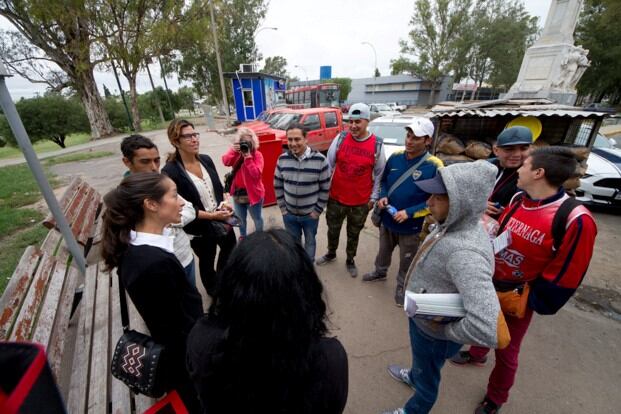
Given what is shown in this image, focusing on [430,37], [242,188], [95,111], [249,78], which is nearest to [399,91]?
[430,37]

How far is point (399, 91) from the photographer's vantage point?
50062 millimetres

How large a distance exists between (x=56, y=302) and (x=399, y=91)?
186ft

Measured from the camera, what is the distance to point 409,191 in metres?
2.66

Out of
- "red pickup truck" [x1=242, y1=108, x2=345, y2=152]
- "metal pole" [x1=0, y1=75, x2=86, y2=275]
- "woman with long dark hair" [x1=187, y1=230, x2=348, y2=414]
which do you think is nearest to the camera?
"woman with long dark hair" [x1=187, y1=230, x2=348, y2=414]

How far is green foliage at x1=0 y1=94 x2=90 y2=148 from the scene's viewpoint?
2059cm

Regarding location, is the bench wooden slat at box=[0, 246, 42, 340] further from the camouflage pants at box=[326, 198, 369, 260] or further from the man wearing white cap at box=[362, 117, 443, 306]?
the man wearing white cap at box=[362, 117, 443, 306]

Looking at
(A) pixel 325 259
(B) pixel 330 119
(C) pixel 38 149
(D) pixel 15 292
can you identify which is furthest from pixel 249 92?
(D) pixel 15 292

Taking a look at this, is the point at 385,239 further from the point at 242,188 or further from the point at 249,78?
the point at 249,78

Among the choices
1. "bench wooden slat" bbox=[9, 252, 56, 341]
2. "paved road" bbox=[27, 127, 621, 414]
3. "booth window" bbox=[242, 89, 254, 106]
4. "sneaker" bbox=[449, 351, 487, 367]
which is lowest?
"paved road" bbox=[27, 127, 621, 414]

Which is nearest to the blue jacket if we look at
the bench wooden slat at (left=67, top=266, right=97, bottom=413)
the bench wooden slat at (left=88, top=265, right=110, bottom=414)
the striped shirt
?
the striped shirt

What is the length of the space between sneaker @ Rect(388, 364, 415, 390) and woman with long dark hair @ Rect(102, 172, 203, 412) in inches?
61.1

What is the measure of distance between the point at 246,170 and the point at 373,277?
216 cm

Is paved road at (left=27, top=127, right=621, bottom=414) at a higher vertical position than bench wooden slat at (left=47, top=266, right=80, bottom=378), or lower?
lower

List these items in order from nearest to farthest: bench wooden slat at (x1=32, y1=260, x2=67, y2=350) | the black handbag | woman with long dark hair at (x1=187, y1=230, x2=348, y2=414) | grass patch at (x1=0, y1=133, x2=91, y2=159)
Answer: woman with long dark hair at (x1=187, y1=230, x2=348, y2=414) < the black handbag < bench wooden slat at (x1=32, y1=260, x2=67, y2=350) < grass patch at (x1=0, y1=133, x2=91, y2=159)
